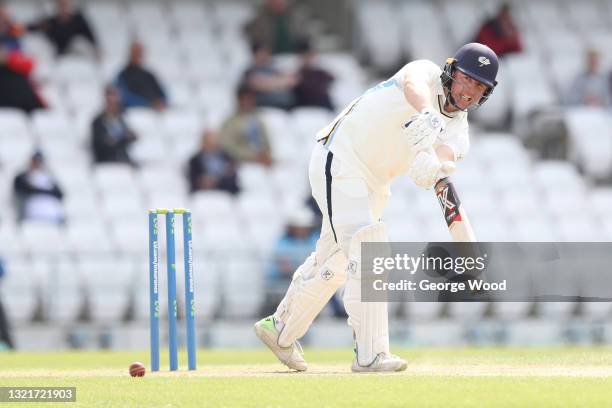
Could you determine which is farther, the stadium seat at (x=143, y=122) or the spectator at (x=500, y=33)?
the spectator at (x=500, y=33)

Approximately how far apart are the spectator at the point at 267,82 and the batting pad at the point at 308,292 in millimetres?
5765

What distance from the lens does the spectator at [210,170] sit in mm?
11242

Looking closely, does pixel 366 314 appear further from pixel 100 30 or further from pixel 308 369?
pixel 100 30

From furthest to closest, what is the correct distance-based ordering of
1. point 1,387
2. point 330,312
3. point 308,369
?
1. point 330,312
2. point 308,369
3. point 1,387

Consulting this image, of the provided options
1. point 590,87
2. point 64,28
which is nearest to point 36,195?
point 64,28

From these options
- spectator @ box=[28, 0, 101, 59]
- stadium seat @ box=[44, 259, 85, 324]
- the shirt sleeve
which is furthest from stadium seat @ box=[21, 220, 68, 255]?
the shirt sleeve

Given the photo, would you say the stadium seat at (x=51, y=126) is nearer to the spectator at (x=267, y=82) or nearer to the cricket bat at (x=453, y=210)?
the spectator at (x=267, y=82)

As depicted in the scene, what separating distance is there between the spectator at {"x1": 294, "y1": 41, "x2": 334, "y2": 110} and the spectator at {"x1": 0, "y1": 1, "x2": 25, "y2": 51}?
2365 millimetres

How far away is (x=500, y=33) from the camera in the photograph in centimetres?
1323

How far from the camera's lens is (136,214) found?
35.8 feet

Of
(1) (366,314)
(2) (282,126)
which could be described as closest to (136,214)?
(2) (282,126)

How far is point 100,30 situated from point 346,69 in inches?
86.4

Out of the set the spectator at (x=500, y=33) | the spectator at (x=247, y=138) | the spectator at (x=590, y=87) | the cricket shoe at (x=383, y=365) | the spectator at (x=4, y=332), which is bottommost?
the spectator at (x=4, y=332)

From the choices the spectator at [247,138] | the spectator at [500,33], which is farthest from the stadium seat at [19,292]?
the spectator at [500,33]
